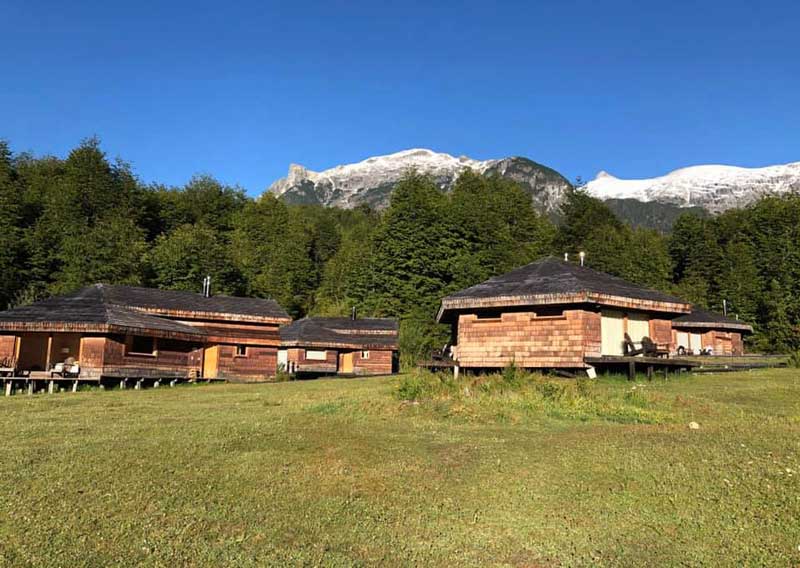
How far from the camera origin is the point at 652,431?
1166 cm

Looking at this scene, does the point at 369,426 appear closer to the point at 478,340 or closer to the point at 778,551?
the point at 778,551

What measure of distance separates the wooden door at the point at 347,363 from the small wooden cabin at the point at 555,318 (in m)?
18.6

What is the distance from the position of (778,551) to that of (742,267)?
67483 millimetres

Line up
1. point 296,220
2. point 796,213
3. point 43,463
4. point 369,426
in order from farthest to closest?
point 296,220 < point 796,213 < point 369,426 < point 43,463

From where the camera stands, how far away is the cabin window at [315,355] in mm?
42719

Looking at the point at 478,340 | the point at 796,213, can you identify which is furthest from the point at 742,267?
the point at 478,340

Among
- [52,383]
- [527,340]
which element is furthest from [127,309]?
[527,340]

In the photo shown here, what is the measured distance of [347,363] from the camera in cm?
4478

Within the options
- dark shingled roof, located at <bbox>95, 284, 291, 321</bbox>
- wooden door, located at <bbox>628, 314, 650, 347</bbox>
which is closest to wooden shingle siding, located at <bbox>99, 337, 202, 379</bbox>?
dark shingled roof, located at <bbox>95, 284, 291, 321</bbox>

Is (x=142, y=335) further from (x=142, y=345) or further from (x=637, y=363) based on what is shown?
(x=637, y=363)

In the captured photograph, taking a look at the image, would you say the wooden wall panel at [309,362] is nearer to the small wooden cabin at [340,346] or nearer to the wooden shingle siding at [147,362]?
the small wooden cabin at [340,346]

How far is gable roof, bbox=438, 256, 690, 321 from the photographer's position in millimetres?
23156

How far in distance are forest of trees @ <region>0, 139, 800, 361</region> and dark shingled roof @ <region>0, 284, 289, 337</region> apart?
13.9 m

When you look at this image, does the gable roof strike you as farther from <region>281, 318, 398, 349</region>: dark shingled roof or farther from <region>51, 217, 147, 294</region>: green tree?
<region>51, 217, 147, 294</region>: green tree
